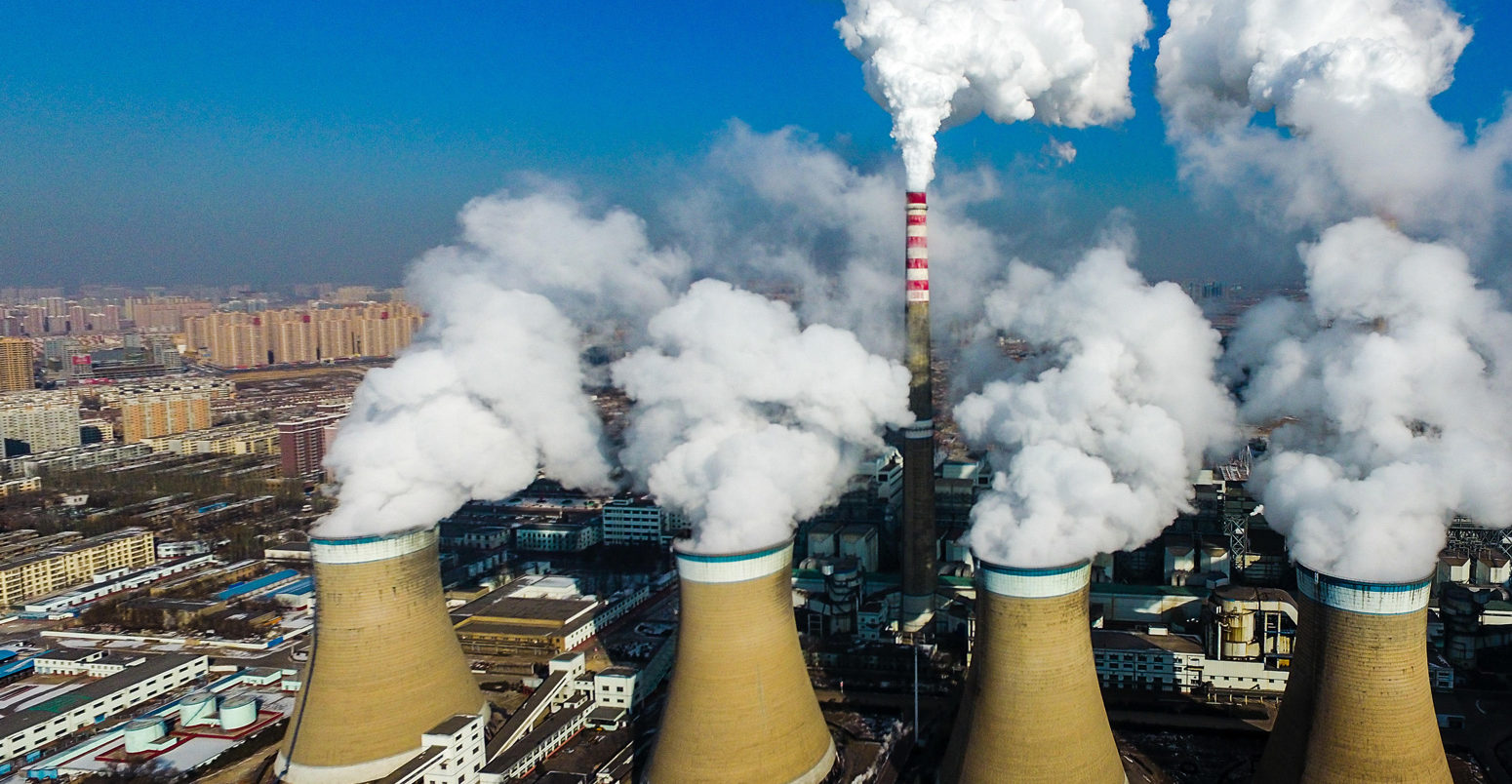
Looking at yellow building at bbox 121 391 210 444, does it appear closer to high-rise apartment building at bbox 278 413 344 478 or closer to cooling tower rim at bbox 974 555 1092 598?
high-rise apartment building at bbox 278 413 344 478

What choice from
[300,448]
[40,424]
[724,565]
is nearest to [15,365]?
[40,424]

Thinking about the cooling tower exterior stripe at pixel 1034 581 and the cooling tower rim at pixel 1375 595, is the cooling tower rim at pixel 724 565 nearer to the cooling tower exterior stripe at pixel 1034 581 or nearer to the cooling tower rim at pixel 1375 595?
the cooling tower exterior stripe at pixel 1034 581

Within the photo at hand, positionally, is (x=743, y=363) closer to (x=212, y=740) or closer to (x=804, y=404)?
(x=804, y=404)

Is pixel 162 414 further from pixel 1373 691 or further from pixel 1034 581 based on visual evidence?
pixel 1373 691

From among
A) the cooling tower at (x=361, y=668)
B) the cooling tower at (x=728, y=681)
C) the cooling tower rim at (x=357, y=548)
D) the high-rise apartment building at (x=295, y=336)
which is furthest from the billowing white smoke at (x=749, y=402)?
the high-rise apartment building at (x=295, y=336)

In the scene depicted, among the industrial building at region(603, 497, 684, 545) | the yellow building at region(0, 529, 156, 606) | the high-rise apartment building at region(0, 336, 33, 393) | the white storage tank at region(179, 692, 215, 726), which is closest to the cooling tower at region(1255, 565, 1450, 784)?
the white storage tank at region(179, 692, 215, 726)

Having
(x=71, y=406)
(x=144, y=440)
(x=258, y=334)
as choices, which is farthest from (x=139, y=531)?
(x=258, y=334)
